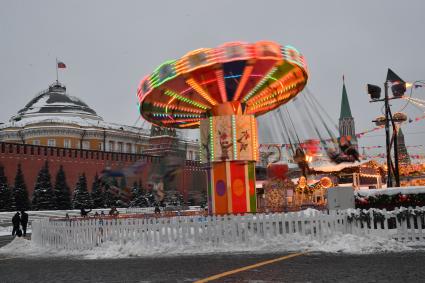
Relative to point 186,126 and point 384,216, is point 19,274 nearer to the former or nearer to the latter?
point 384,216

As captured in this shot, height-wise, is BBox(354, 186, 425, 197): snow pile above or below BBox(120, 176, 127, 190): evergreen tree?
below

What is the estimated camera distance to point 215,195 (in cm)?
2091

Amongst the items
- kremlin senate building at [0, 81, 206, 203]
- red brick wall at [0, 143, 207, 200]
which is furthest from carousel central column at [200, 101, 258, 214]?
kremlin senate building at [0, 81, 206, 203]

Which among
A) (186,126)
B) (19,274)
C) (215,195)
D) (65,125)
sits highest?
(65,125)

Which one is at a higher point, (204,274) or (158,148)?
(158,148)

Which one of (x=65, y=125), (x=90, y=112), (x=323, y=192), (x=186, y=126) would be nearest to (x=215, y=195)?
(x=186, y=126)

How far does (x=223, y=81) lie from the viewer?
19.2m

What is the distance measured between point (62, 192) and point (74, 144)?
26163 millimetres

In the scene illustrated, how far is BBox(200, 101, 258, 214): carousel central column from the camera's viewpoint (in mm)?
20562

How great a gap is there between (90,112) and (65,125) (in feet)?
36.3

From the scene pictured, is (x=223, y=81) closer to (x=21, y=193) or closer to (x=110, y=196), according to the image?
(x=21, y=193)

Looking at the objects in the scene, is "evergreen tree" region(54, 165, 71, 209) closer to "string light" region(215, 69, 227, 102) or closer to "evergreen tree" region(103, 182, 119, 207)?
"evergreen tree" region(103, 182, 119, 207)

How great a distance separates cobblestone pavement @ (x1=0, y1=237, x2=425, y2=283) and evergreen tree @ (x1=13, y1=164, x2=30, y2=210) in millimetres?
33007

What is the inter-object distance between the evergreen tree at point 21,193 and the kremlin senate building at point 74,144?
2446mm
